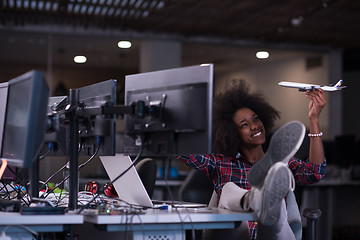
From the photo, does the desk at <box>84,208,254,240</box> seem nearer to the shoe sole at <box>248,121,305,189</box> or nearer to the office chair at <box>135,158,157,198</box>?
the shoe sole at <box>248,121,305,189</box>

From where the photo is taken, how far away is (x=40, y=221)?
205 cm

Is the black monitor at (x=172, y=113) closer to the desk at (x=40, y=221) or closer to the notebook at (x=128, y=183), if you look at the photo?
the notebook at (x=128, y=183)

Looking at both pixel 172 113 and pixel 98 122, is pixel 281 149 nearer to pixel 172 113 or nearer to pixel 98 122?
pixel 172 113

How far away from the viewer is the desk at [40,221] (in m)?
2.02

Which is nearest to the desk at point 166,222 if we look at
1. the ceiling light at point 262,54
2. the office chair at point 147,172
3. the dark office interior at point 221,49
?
the office chair at point 147,172

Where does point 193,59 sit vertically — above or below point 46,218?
above

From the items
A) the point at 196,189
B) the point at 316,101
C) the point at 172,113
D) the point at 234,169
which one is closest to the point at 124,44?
the point at 196,189

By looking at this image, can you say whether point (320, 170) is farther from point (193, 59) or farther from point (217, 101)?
point (193, 59)

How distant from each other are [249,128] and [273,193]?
1084mm

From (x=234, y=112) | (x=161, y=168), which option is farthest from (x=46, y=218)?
(x=161, y=168)

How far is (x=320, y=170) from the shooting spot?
3088 millimetres

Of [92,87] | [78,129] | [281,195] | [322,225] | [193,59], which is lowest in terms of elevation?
[322,225]

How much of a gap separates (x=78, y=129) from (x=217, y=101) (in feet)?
3.99

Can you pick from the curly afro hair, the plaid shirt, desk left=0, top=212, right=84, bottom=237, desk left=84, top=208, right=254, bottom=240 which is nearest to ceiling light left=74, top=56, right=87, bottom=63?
the curly afro hair
